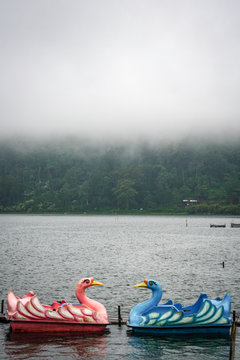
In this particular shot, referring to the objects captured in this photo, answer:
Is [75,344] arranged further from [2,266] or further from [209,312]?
[2,266]

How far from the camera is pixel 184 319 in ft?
100

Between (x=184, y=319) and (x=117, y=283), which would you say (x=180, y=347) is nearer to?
(x=184, y=319)

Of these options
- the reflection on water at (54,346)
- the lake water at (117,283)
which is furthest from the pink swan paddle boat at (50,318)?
the lake water at (117,283)

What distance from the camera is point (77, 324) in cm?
3112

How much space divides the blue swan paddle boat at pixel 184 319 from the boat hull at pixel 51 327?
3.23 meters

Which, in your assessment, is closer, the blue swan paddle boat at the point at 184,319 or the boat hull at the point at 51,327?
the blue swan paddle boat at the point at 184,319

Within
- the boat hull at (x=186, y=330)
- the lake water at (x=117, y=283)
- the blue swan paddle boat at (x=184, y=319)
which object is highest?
the blue swan paddle boat at (x=184, y=319)

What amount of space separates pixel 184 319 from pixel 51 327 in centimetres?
993

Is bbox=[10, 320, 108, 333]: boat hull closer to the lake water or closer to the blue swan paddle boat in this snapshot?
the lake water

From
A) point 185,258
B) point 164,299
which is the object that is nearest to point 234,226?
point 185,258

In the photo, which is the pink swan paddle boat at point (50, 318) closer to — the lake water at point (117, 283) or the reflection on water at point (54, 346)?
the reflection on water at point (54, 346)

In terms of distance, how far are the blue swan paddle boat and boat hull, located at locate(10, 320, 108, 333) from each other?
323 centimetres

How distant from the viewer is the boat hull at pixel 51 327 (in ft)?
102

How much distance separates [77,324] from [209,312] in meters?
9.80
